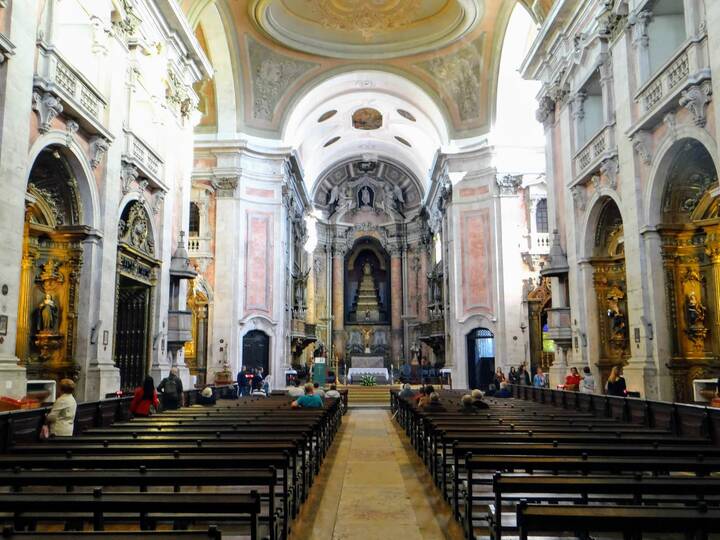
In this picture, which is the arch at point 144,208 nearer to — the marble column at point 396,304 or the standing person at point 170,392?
the standing person at point 170,392

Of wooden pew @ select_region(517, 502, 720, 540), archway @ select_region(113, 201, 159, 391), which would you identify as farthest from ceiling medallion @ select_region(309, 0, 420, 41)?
wooden pew @ select_region(517, 502, 720, 540)

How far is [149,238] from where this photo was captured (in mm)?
14477

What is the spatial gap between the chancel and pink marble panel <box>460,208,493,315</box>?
87 millimetres

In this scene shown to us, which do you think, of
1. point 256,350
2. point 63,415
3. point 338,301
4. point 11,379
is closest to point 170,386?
point 11,379

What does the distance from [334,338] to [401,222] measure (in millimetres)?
7718

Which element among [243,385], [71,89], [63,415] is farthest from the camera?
[243,385]

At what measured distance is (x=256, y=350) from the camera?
23438mm

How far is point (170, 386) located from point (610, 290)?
30.7 ft

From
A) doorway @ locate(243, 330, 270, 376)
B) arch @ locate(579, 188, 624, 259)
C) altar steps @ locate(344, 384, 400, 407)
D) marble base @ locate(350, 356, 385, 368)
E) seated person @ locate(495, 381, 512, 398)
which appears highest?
arch @ locate(579, 188, 624, 259)

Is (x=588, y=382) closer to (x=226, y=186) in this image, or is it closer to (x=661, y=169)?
(x=661, y=169)

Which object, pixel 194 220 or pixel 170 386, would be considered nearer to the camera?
pixel 170 386

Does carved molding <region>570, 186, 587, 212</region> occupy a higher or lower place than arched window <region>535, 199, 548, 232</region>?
lower

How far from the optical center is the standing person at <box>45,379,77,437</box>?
269 inches

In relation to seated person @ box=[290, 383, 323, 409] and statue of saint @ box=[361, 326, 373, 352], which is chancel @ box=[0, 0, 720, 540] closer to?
seated person @ box=[290, 383, 323, 409]
